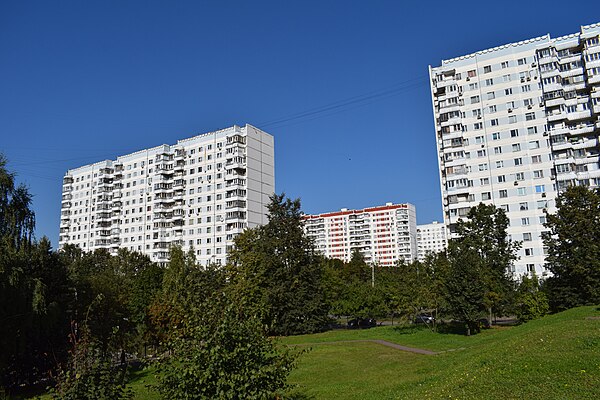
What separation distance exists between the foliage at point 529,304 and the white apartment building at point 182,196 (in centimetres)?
5207

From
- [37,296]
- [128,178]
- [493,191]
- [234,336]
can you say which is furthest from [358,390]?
[128,178]

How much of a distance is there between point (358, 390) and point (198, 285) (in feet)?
26.8

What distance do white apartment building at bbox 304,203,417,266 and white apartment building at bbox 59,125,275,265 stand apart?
7094 centimetres

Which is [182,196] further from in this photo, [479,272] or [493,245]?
[479,272]

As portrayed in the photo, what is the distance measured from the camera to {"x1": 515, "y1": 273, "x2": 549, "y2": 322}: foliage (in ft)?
128

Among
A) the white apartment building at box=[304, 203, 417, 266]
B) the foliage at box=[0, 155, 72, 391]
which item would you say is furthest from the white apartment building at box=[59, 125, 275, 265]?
the white apartment building at box=[304, 203, 417, 266]

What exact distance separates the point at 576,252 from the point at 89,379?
4241 cm

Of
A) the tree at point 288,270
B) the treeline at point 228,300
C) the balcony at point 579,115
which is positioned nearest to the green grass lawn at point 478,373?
the treeline at point 228,300

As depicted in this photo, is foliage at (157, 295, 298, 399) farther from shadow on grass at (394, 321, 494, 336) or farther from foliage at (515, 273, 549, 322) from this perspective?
foliage at (515, 273, 549, 322)

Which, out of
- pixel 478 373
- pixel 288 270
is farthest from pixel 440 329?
pixel 478 373

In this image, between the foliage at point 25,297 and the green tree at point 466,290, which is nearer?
the foliage at point 25,297

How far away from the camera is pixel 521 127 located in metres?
67.8

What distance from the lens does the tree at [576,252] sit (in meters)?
37.7

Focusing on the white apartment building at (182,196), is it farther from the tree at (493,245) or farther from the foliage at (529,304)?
the foliage at (529,304)
